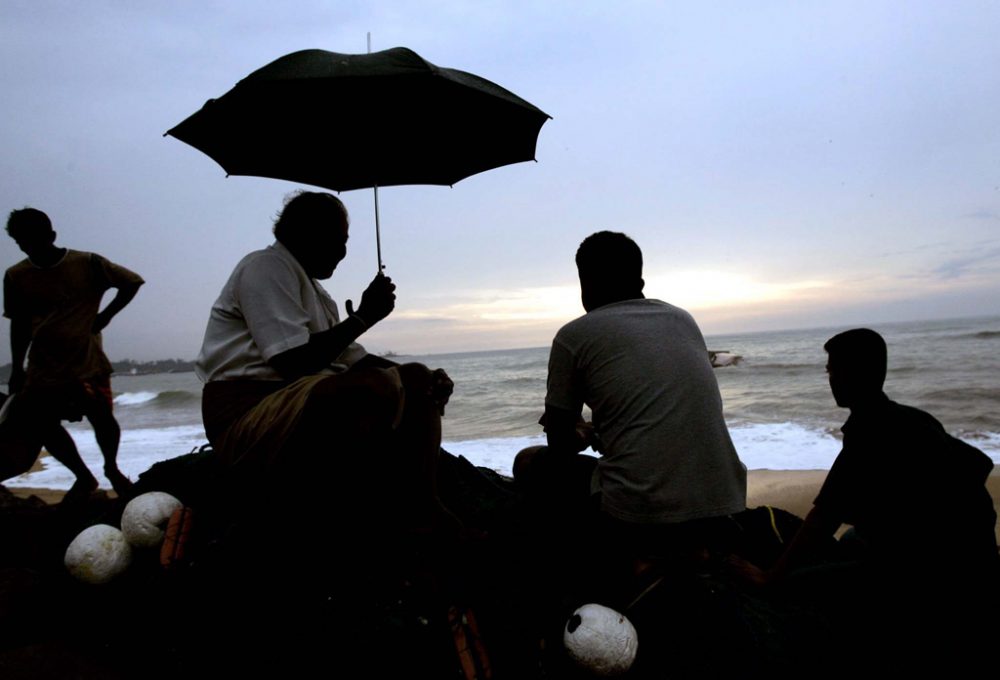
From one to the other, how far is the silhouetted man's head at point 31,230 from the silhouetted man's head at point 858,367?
461 cm

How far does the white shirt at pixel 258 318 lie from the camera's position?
93.0 inches

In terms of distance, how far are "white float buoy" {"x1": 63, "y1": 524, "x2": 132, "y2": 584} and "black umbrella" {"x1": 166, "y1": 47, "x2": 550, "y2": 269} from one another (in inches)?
63.1

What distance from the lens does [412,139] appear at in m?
3.17

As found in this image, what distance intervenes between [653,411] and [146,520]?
2.09 metres

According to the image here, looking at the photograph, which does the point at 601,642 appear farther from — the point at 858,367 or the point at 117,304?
the point at 117,304

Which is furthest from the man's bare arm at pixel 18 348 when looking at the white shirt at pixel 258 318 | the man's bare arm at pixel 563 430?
the man's bare arm at pixel 563 430

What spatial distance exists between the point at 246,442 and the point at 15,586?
4.77 feet

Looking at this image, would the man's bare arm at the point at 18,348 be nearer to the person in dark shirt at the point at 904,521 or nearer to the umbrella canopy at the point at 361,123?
the umbrella canopy at the point at 361,123

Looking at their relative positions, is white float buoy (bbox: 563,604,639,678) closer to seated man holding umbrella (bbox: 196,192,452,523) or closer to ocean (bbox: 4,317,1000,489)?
seated man holding umbrella (bbox: 196,192,452,523)

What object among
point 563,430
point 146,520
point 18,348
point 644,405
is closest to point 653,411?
point 644,405

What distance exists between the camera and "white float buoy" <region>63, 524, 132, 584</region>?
2.41m

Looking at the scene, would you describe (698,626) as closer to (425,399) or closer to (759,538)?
(759,538)

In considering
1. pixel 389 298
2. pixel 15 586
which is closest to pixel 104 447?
pixel 15 586

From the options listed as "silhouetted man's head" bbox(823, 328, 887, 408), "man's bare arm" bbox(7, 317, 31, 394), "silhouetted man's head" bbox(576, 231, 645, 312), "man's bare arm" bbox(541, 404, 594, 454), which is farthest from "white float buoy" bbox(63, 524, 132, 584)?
"silhouetted man's head" bbox(823, 328, 887, 408)
